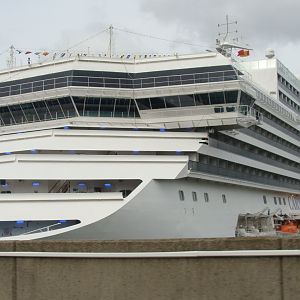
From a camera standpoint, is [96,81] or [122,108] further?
[122,108]

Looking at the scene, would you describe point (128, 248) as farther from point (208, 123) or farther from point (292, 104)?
point (292, 104)

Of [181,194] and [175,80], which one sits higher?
[175,80]

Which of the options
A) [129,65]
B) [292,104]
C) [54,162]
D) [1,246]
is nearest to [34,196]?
[54,162]

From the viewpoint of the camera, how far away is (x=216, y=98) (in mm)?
30891

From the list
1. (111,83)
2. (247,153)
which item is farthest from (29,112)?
(247,153)

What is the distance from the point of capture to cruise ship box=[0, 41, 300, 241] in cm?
2383

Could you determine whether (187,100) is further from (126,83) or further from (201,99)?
(126,83)

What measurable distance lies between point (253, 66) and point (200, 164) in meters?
32.7

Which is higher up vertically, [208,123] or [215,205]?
[208,123]

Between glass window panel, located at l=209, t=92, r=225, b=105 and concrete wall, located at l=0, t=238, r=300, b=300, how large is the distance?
25.3 m

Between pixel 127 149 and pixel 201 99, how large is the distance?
620 centimetres

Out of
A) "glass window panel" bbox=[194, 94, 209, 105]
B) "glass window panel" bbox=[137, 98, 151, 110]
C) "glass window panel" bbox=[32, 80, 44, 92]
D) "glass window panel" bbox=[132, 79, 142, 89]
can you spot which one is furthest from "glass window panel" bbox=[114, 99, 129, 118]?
"glass window panel" bbox=[32, 80, 44, 92]

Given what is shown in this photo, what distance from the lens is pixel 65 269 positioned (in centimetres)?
611

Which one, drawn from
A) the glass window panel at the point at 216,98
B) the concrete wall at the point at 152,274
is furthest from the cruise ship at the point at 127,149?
the concrete wall at the point at 152,274
